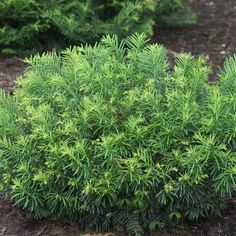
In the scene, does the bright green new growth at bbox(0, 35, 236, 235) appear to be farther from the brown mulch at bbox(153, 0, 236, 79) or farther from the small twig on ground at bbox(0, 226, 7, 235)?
the brown mulch at bbox(153, 0, 236, 79)

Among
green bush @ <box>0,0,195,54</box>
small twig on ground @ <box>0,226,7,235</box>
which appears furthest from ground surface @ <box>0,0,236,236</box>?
green bush @ <box>0,0,195,54</box>

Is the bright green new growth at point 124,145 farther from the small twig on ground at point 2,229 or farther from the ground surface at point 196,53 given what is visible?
the small twig on ground at point 2,229

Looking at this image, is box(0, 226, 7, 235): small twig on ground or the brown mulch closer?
box(0, 226, 7, 235): small twig on ground

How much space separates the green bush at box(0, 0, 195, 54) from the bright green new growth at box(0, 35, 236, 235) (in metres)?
2.21

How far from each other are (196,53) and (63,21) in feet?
4.72

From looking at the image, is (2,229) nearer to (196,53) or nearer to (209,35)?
(196,53)

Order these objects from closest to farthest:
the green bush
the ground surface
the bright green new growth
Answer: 1. the bright green new growth
2. the ground surface
3. the green bush

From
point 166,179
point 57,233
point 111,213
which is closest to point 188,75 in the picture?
point 166,179

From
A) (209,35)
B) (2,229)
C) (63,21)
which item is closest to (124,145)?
(2,229)

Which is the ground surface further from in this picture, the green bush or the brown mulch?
the green bush

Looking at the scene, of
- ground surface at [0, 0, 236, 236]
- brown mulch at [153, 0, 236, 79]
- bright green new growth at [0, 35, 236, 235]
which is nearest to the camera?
bright green new growth at [0, 35, 236, 235]

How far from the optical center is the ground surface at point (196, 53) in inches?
141

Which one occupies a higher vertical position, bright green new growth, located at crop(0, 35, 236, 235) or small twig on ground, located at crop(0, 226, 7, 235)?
bright green new growth, located at crop(0, 35, 236, 235)

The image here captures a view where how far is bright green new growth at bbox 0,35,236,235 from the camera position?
3227 millimetres
